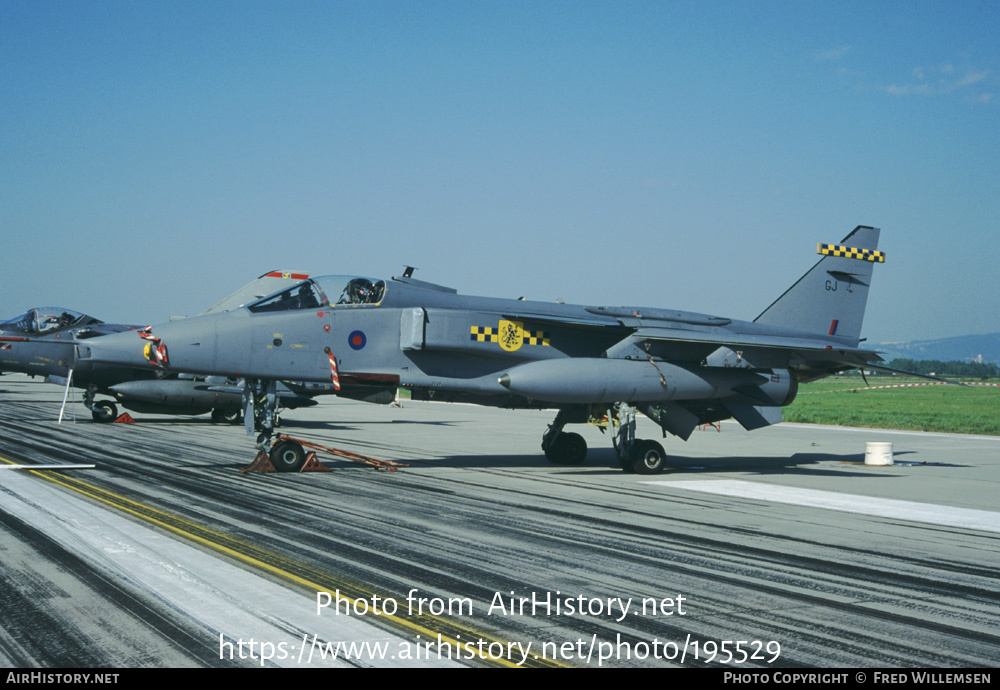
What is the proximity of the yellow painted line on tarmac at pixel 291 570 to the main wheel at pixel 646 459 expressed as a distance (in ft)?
29.1

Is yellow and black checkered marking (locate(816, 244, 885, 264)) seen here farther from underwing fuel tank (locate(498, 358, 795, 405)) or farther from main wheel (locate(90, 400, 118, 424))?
main wheel (locate(90, 400, 118, 424))

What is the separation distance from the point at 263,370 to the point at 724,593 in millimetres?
9061

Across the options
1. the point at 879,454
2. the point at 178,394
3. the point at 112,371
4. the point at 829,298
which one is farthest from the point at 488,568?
the point at 112,371

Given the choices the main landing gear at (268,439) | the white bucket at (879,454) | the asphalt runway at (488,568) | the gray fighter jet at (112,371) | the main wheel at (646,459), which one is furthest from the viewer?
the gray fighter jet at (112,371)

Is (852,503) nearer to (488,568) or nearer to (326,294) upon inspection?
(488,568)

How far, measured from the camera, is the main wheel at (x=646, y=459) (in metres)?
15.8

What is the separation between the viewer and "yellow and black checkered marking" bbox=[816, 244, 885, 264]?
18734 mm

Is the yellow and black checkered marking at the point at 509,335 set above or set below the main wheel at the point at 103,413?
above

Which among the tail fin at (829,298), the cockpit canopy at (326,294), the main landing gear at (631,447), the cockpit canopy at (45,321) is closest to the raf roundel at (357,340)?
the cockpit canopy at (326,294)

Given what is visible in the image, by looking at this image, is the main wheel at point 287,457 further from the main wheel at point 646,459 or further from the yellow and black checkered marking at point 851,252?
the yellow and black checkered marking at point 851,252

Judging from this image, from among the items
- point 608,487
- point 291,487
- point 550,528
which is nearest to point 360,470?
point 291,487

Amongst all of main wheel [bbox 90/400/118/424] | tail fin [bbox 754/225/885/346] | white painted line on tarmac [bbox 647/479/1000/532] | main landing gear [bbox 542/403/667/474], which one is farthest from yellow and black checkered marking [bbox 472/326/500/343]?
main wheel [bbox 90/400/118/424]

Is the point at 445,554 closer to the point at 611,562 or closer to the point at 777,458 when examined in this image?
the point at 611,562

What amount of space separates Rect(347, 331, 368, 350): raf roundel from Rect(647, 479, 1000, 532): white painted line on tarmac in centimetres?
569
